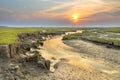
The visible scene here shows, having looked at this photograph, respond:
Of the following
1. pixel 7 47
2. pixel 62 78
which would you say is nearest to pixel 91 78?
pixel 62 78

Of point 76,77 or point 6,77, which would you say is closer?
point 6,77

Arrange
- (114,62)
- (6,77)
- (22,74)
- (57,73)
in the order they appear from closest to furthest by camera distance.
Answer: (6,77), (22,74), (57,73), (114,62)

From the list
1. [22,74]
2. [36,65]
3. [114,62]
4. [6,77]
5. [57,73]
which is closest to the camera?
[6,77]

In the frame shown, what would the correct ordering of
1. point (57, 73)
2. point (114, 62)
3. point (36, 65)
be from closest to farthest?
point (57, 73)
point (36, 65)
point (114, 62)

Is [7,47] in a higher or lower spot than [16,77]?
higher

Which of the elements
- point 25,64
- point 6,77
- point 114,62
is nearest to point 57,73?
point 25,64

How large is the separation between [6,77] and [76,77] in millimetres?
9098

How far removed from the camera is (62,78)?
90.4ft

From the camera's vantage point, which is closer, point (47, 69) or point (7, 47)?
point (47, 69)

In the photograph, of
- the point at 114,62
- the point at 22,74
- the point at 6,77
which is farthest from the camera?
the point at 114,62

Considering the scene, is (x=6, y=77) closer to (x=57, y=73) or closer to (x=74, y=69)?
(x=57, y=73)

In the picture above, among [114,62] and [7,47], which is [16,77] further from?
[114,62]

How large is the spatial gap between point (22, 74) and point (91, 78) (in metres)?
8.98

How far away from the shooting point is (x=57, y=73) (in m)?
30.0
